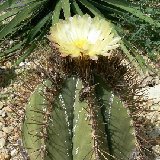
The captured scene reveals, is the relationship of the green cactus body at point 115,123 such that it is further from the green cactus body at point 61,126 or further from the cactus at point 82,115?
the green cactus body at point 61,126

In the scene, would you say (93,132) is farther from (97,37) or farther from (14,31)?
(14,31)

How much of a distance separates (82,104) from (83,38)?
298 mm

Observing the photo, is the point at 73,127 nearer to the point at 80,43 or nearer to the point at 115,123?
the point at 115,123

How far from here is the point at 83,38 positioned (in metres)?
2.27

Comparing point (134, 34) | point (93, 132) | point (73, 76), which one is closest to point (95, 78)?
point (73, 76)

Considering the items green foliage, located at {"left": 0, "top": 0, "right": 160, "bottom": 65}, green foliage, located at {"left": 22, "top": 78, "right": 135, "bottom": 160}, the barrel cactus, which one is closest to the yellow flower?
the barrel cactus

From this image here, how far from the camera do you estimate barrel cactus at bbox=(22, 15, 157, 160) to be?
2.14 meters

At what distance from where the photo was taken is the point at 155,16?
15.6 ft

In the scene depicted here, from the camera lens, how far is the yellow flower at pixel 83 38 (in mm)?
2129

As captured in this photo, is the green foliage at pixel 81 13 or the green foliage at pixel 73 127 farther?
the green foliage at pixel 81 13

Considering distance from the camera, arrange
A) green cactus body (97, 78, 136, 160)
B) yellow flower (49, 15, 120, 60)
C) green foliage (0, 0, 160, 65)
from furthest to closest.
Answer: green foliage (0, 0, 160, 65) → green cactus body (97, 78, 136, 160) → yellow flower (49, 15, 120, 60)

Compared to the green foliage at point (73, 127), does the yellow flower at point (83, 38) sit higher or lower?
higher

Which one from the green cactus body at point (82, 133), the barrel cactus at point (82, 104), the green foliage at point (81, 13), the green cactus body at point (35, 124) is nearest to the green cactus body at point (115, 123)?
the barrel cactus at point (82, 104)

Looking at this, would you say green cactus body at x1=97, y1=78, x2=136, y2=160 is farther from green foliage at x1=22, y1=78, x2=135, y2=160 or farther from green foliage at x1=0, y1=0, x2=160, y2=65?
green foliage at x1=0, y1=0, x2=160, y2=65
